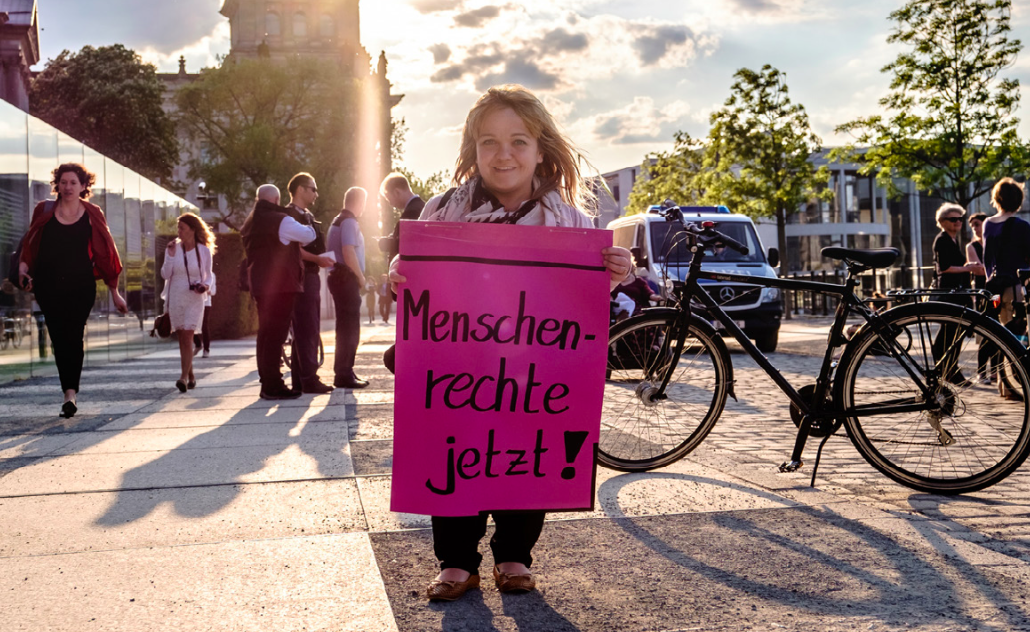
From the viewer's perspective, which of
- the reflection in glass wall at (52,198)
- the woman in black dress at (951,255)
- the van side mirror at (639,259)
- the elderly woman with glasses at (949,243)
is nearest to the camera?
the van side mirror at (639,259)

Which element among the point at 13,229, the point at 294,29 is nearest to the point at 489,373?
the point at 13,229

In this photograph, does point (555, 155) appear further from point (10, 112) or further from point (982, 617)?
point (10, 112)

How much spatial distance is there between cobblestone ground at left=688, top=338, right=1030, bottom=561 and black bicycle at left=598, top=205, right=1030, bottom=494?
140 millimetres

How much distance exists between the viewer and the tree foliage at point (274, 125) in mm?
47969

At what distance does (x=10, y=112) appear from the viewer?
11016 mm

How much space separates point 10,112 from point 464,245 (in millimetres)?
9327

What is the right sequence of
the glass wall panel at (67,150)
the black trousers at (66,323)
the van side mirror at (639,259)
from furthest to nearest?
the glass wall panel at (67,150) → the black trousers at (66,323) → the van side mirror at (639,259)

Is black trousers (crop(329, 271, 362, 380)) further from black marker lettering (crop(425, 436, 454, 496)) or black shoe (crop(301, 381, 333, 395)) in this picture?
black marker lettering (crop(425, 436, 454, 496))

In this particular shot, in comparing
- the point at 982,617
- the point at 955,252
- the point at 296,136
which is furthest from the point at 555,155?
the point at 296,136

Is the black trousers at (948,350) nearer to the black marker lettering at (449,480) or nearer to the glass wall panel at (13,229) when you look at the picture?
the black marker lettering at (449,480)

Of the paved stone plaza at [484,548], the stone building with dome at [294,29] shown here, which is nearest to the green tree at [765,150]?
the paved stone plaza at [484,548]

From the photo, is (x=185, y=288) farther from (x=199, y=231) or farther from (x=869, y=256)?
(x=869, y=256)

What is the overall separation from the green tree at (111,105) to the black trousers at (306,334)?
4097 cm

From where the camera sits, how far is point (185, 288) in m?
10.3
